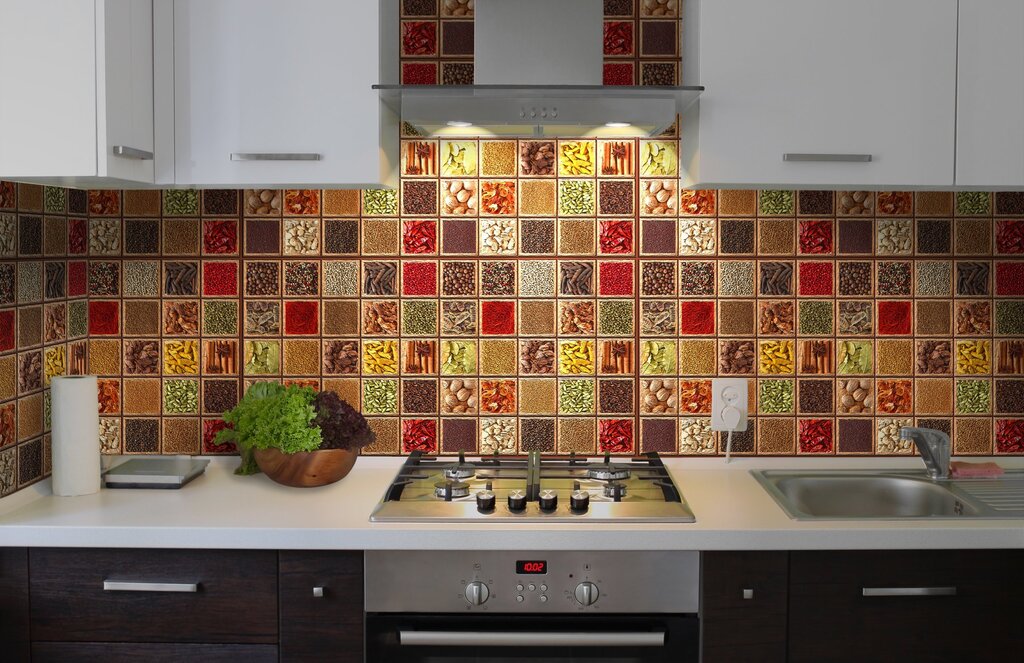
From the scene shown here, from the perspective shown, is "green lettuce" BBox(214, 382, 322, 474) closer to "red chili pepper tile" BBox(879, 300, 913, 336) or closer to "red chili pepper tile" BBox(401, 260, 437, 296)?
"red chili pepper tile" BBox(401, 260, 437, 296)

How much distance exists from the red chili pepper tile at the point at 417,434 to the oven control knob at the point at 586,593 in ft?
2.43

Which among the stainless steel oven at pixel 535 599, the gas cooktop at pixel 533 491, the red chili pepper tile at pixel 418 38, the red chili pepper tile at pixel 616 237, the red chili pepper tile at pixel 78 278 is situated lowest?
the stainless steel oven at pixel 535 599

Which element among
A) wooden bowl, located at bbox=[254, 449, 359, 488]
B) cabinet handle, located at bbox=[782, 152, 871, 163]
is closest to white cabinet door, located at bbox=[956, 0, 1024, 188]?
cabinet handle, located at bbox=[782, 152, 871, 163]

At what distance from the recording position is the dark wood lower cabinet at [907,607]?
2105 millimetres

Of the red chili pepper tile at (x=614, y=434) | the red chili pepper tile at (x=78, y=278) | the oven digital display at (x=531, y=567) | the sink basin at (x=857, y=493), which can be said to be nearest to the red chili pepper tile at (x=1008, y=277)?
the sink basin at (x=857, y=493)

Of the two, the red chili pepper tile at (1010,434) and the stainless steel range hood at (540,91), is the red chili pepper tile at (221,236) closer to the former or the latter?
the stainless steel range hood at (540,91)

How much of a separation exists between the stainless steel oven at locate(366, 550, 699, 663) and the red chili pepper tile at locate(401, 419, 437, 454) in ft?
2.01

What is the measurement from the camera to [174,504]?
7.50 feet

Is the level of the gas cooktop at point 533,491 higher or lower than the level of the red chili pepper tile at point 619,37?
lower

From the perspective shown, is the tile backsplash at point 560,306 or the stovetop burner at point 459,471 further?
the tile backsplash at point 560,306

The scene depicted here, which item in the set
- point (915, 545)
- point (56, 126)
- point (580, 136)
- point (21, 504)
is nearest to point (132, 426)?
point (21, 504)

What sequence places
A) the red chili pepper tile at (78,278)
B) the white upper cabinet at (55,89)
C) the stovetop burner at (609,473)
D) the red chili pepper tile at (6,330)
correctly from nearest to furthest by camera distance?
1. the white upper cabinet at (55,89)
2. the red chili pepper tile at (6,330)
3. the stovetop burner at (609,473)
4. the red chili pepper tile at (78,278)

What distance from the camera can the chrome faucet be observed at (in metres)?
2.52

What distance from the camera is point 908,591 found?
2094 millimetres
